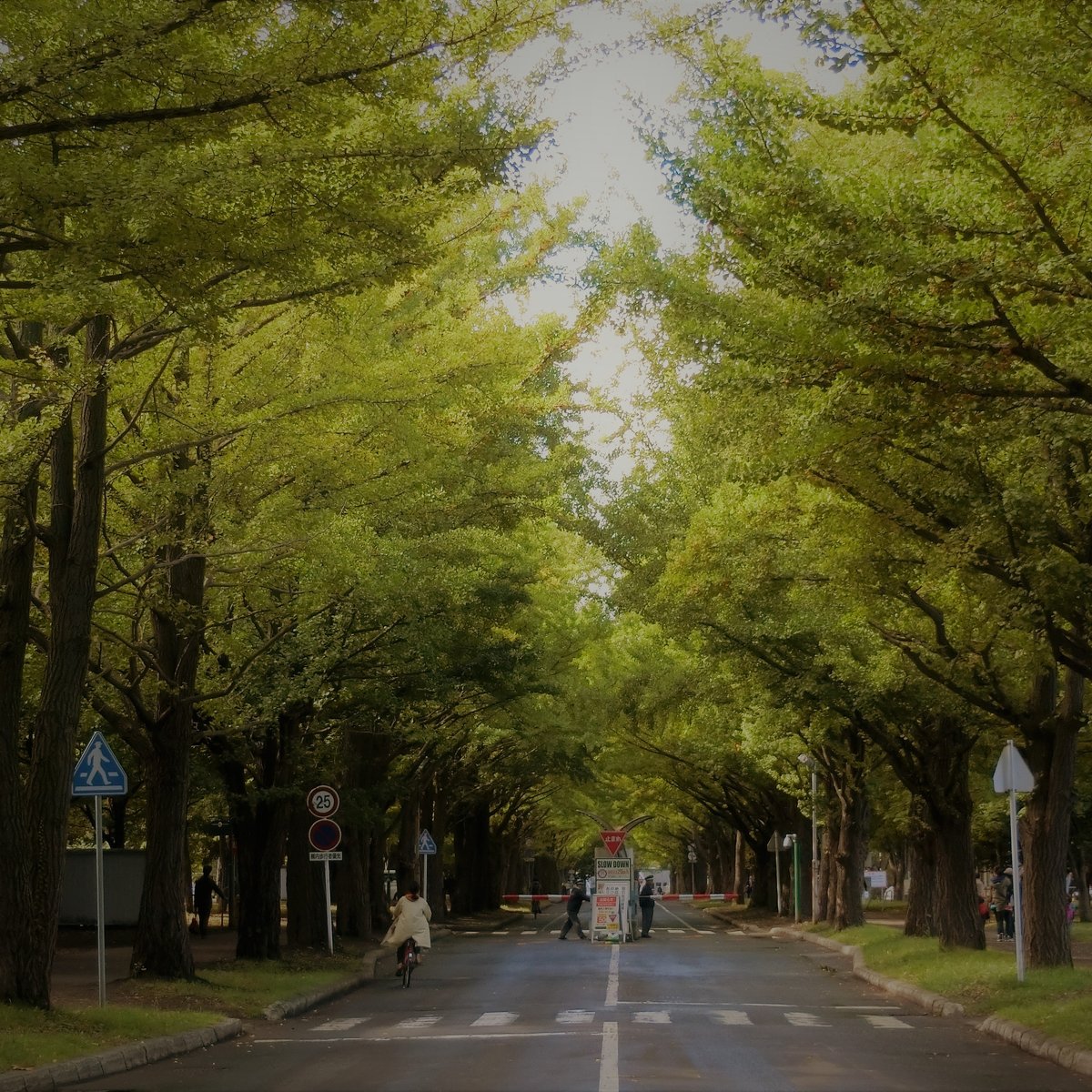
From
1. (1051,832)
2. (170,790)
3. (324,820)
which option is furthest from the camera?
(324,820)

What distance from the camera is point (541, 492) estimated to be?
2642 cm

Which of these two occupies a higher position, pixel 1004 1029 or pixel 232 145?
pixel 232 145

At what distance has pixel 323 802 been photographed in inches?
1052

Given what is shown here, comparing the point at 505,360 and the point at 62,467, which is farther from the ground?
the point at 505,360

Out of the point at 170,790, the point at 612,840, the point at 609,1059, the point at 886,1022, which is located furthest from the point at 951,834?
the point at 612,840

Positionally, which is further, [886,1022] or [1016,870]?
[1016,870]

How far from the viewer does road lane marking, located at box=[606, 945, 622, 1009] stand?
68.6 feet

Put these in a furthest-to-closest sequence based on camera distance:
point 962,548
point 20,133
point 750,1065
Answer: point 962,548 → point 750,1065 → point 20,133

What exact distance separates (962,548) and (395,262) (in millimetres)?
6382

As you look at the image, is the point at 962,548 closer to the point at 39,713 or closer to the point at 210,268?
the point at 210,268

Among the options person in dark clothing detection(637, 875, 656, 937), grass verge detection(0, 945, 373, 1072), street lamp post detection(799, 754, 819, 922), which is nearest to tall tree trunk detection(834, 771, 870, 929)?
street lamp post detection(799, 754, 819, 922)

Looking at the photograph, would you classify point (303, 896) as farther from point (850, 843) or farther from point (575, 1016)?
point (850, 843)

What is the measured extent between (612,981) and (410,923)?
341cm

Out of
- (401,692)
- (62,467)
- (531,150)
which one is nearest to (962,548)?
(531,150)
